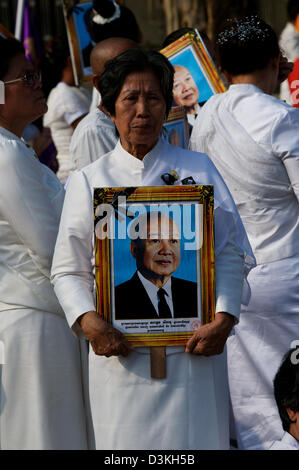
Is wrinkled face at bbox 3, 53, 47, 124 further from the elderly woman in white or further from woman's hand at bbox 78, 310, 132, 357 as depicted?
woman's hand at bbox 78, 310, 132, 357

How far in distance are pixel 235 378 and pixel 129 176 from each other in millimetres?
1591

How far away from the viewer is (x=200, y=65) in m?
5.15

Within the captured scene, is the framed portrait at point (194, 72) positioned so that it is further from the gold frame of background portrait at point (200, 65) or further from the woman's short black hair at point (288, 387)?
the woman's short black hair at point (288, 387)

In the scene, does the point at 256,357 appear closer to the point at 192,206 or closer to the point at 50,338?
the point at 50,338

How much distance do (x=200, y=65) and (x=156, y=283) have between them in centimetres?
223

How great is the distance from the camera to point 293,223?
4.34 m

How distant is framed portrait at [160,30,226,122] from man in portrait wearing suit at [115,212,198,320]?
2100 mm

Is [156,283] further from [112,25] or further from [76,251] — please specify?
[112,25]

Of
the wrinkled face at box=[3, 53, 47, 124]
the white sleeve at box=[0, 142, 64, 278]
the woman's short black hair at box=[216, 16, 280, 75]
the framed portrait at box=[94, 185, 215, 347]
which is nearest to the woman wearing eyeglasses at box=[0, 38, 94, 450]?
the white sleeve at box=[0, 142, 64, 278]

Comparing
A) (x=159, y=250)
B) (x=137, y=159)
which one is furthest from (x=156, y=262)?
(x=137, y=159)

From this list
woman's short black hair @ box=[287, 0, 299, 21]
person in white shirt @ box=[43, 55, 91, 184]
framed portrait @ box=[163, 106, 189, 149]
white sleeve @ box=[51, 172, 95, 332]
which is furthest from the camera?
person in white shirt @ box=[43, 55, 91, 184]

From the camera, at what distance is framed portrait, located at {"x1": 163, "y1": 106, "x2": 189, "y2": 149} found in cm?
484
